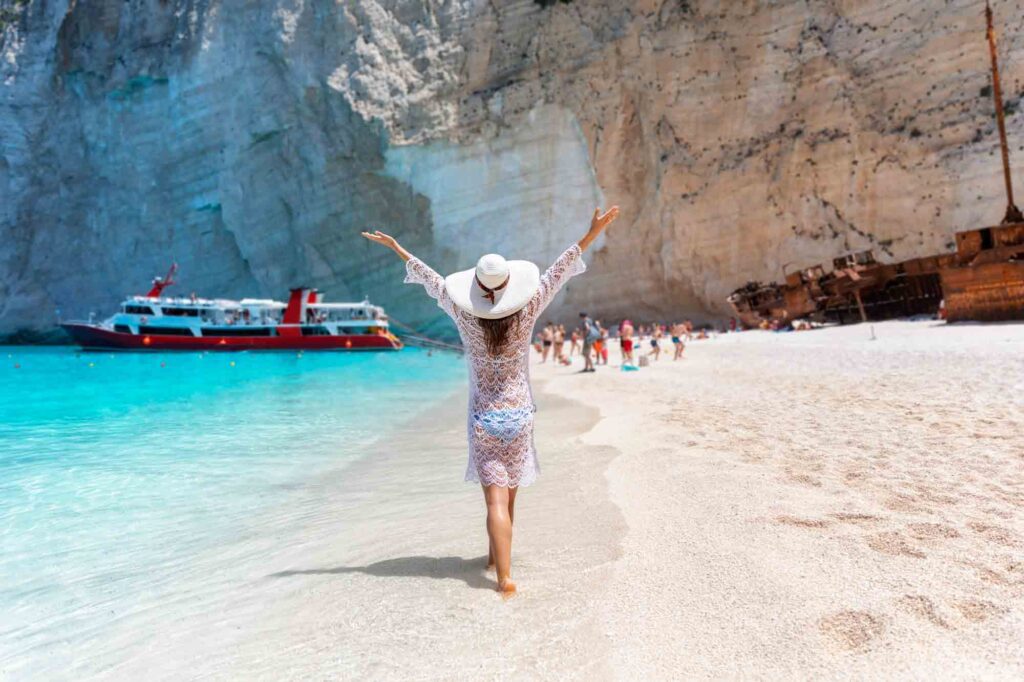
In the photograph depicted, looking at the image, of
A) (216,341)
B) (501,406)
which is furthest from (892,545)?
(216,341)

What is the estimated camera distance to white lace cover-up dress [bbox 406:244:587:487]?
126 inches

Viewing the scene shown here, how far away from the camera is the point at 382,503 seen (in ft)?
17.4

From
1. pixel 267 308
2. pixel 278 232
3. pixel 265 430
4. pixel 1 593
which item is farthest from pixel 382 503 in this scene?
pixel 278 232

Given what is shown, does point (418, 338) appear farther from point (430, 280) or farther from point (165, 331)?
point (430, 280)

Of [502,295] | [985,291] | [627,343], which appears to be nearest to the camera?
[502,295]

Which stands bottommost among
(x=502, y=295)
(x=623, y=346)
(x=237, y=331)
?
(x=623, y=346)

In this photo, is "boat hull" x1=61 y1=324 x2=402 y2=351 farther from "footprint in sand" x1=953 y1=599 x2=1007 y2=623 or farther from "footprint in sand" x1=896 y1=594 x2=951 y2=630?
"footprint in sand" x1=953 y1=599 x2=1007 y2=623

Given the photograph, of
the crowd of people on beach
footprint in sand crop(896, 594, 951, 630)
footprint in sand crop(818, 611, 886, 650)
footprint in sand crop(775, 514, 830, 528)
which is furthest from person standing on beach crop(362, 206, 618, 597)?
the crowd of people on beach

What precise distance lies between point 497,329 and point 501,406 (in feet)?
1.29

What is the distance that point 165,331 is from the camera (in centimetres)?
3447

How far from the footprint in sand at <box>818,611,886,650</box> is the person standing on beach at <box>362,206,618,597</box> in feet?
4.51

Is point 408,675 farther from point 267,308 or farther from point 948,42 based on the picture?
point 267,308

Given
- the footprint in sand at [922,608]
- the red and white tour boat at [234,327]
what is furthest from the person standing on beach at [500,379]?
the red and white tour boat at [234,327]

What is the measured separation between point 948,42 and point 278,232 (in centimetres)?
3646
